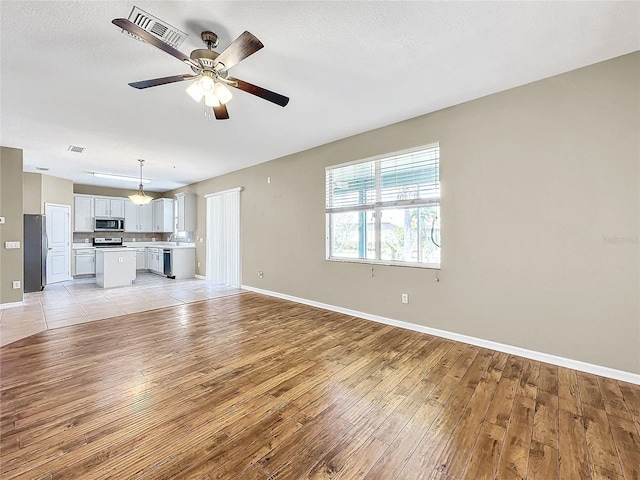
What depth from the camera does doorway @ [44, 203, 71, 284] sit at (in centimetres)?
675

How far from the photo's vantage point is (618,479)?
142 centimetres

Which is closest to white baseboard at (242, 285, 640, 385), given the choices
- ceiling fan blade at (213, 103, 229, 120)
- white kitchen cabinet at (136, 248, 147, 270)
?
ceiling fan blade at (213, 103, 229, 120)

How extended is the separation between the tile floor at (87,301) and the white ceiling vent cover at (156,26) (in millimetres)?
3760

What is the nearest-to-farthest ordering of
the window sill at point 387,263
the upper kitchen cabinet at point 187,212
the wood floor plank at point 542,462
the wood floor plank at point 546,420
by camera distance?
1. the wood floor plank at point 542,462
2. the wood floor plank at point 546,420
3. the window sill at point 387,263
4. the upper kitchen cabinet at point 187,212

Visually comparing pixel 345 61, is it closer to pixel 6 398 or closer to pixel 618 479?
pixel 618 479

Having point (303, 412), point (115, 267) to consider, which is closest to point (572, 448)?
point (303, 412)

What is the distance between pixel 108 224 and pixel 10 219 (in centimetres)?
374

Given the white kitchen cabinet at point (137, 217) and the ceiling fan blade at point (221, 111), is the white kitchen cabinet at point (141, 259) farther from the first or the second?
the ceiling fan blade at point (221, 111)

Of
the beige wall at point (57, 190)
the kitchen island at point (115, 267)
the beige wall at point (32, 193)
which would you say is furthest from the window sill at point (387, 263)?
the beige wall at point (57, 190)

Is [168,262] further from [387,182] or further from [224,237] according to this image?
[387,182]

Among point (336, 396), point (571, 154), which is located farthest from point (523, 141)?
point (336, 396)

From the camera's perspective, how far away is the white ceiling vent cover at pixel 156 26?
188 cm

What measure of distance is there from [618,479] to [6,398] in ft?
13.1

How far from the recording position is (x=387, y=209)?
389 cm
